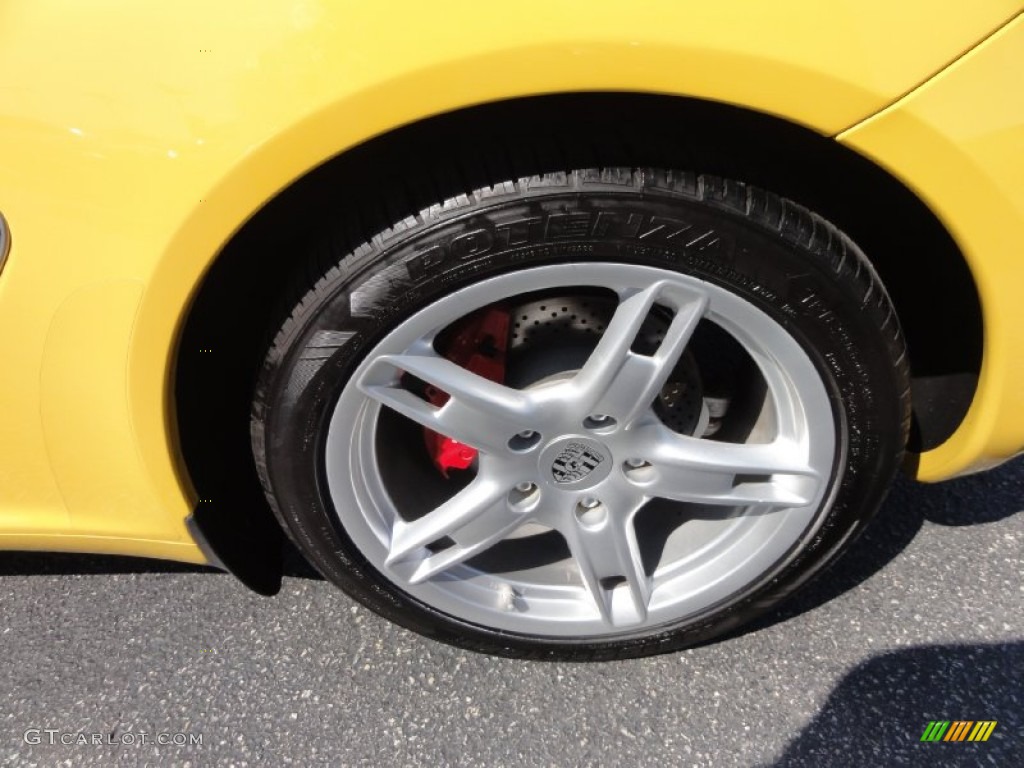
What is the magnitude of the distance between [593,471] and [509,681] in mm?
535

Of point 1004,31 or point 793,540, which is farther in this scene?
point 793,540

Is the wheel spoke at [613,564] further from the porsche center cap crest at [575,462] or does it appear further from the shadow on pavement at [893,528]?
the shadow on pavement at [893,528]

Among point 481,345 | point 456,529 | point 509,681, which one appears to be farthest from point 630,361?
point 509,681

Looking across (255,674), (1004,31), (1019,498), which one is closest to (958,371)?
(1004,31)

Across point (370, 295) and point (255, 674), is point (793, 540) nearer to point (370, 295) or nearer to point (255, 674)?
point (370, 295)

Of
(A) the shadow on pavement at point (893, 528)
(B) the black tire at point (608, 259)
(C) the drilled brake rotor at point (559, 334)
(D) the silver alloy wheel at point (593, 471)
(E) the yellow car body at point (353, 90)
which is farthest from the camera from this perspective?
(A) the shadow on pavement at point (893, 528)

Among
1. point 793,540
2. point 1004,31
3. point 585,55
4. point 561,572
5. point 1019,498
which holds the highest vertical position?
point 1004,31

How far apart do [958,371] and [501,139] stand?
868 millimetres

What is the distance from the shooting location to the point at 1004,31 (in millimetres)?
957

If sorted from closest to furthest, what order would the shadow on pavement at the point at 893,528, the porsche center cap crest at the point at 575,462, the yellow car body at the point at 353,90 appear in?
1. the yellow car body at the point at 353,90
2. the porsche center cap crest at the point at 575,462
3. the shadow on pavement at the point at 893,528

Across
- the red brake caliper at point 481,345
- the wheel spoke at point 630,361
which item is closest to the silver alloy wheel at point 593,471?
the wheel spoke at point 630,361

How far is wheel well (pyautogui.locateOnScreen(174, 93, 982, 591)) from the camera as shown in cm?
110

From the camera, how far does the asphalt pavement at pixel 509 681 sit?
1506 mm

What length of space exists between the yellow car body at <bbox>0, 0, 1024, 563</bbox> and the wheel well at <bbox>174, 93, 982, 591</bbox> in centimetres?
9
